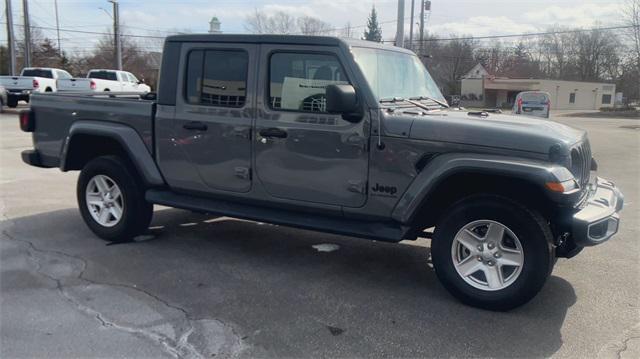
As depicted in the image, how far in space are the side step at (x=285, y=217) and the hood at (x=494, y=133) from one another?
79cm

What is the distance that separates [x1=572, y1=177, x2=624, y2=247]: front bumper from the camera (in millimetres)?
3666

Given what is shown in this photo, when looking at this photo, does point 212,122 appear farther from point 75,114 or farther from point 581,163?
point 581,163

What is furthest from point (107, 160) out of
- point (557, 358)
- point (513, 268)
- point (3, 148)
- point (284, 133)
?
point (3, 148)

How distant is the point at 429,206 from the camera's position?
14.0ft

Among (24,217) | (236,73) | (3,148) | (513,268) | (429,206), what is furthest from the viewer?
(3,148)

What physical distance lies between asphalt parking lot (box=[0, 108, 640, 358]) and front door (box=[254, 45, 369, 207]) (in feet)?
2.63

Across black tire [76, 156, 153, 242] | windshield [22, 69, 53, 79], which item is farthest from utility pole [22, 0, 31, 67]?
black tire [76, 156, 153, 242]

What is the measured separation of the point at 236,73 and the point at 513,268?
2.81 meters

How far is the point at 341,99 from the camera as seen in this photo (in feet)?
13.3

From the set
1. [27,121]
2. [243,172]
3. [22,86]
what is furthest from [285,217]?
[22,86]

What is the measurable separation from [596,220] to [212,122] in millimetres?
3180

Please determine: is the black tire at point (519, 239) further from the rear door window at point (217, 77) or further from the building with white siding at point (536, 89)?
the building with white siding at point (536, 89)

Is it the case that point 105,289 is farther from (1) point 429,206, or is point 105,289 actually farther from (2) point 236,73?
(1) point 429,206

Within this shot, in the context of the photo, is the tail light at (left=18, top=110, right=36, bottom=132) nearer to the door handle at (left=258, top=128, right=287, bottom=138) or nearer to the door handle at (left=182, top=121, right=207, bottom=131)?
the door handle at (left=182, top=121, right=207, bottom=131)
